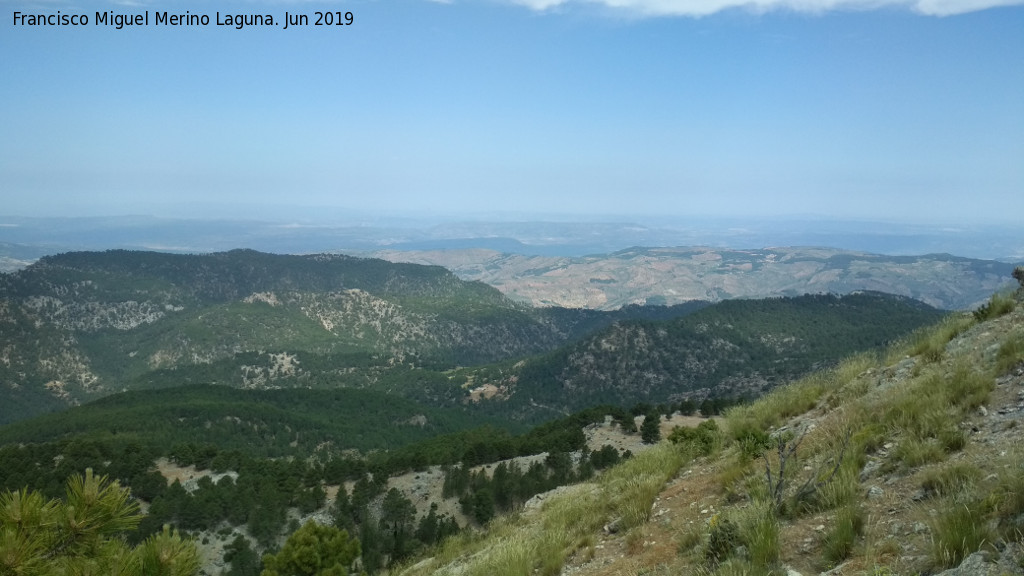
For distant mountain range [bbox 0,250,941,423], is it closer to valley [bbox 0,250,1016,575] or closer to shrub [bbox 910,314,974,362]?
valley [bbox 0,250,1016,575]

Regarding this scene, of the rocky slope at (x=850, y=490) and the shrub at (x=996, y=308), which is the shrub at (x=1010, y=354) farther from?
the shrub at (x=996, y=308)

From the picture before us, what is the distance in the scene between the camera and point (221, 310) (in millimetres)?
196000

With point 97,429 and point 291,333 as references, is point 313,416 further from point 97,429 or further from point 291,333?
point 291,333

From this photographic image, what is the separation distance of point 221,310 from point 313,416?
118 meters

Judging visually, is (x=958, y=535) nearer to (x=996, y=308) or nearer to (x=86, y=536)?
(x=86, y=536)

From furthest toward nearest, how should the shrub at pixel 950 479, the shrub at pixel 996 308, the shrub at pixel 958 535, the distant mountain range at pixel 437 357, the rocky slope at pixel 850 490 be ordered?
the distant mountain range at pixel 437 357
the shrub at pixel 996 308
the shrub at pixel 950 479
the rocky slope at pixel 850 490
the shrub at pixel 958 535

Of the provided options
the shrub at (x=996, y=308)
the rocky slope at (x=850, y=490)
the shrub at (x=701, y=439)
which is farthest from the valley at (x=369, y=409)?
the rocky slope at (x=850, y=490)

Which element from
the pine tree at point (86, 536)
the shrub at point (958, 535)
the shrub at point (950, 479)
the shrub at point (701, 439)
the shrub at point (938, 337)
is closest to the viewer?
the shrub at point (958, 535)

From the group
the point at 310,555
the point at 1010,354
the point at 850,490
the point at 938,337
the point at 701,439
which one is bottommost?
the point at 310,555

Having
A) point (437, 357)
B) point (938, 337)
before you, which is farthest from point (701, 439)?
point (437, 357)

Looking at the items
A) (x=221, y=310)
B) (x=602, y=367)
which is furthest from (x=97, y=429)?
(x=221, y=310)

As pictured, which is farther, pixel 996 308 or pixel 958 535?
pixel 996 308

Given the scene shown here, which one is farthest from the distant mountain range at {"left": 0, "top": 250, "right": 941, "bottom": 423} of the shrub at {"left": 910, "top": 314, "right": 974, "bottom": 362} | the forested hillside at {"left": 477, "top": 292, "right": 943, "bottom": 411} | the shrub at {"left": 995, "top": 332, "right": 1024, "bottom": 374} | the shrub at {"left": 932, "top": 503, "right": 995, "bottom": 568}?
the shrub at {"left": 932, "top": 503, "right": 995, "bottom": 568}

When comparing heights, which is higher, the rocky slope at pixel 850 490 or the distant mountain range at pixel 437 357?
the rocky slope at pixel 850 490
